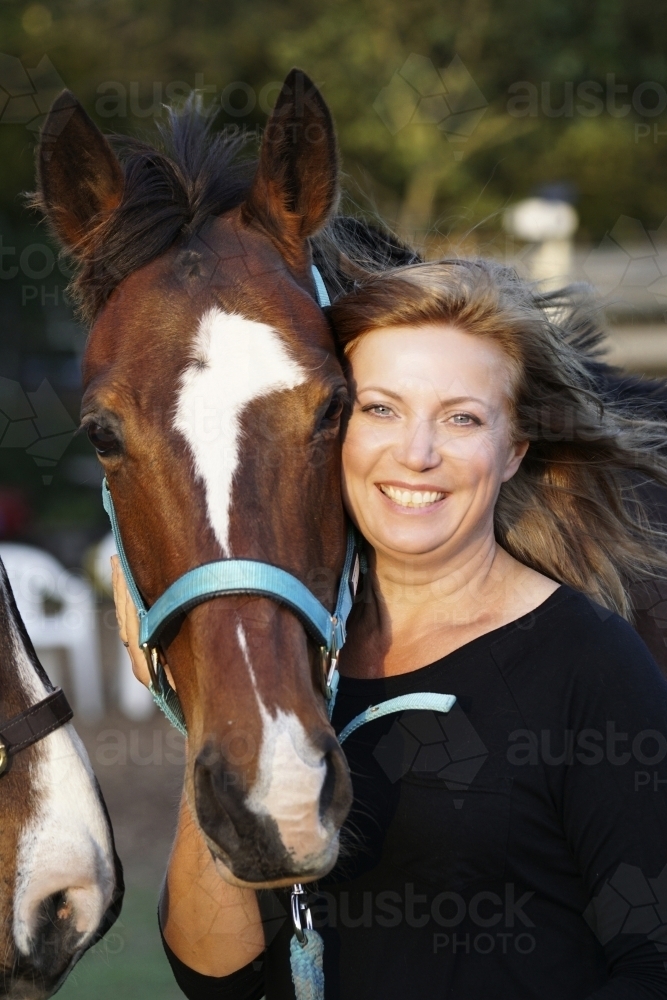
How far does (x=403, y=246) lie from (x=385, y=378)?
0.69m

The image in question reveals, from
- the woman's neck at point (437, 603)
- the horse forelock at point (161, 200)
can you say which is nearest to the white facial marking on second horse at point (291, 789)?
the woman's neck at point (437, 603)

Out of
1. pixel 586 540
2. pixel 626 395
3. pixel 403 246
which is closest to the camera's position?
pixel 586 540

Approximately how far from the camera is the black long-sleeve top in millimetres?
1780

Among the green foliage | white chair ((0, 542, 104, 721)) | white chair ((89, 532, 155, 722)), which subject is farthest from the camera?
the green foliage

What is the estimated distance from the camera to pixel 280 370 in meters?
1.90

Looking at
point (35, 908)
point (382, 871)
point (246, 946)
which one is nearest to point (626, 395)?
point (382, 871)

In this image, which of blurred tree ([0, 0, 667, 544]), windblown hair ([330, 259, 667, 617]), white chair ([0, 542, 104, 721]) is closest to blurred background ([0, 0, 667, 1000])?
blurred tree ([0, 0, 667, 544])

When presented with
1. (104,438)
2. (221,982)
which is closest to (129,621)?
(104,438)

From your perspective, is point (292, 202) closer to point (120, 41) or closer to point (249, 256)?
point (249, 256)

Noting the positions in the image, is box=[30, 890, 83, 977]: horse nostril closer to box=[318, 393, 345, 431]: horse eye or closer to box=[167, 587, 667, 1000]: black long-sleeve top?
box=[167, 587, 667, 1000]: black long-sleeve top

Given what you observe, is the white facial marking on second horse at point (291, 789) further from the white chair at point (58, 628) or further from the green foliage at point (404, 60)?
the green foliage at point (404, 60)

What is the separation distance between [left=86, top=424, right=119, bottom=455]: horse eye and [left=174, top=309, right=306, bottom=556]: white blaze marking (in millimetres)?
142

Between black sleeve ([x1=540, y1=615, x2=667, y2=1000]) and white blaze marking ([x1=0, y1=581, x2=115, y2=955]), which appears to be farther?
white blaze marking ([x1=0, y1=581, x2=115, y2=955])

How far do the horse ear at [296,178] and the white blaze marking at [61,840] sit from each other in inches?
36.4
